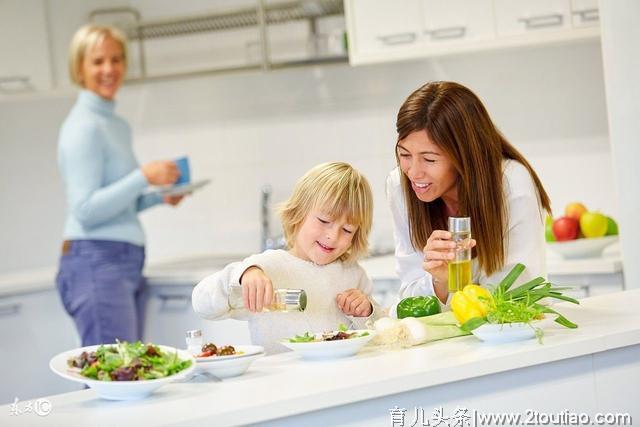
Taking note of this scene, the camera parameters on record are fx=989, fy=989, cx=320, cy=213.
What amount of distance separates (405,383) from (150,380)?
1.45ft

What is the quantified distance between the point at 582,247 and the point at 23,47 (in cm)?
248

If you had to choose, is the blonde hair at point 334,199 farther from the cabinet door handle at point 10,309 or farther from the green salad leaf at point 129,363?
the cabinet door handle at point 10,309

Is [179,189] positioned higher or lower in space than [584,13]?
lower

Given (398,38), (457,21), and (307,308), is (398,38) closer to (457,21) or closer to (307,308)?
(457,21)

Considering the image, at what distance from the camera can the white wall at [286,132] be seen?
385 centimetres

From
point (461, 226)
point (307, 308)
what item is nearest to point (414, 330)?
point (461, 226)

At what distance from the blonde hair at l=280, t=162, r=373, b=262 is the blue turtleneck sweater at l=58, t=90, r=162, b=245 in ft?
4.24

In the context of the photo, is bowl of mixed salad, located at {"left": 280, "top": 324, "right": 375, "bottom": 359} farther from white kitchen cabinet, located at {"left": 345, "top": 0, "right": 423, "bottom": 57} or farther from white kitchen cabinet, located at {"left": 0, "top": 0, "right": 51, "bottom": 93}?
white kitchen cabinet, located at {"left": 0, "top": 0, "right": 51, "bottom": 93}

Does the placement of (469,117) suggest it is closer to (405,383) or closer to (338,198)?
(338,198)

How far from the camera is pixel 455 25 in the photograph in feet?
11.7

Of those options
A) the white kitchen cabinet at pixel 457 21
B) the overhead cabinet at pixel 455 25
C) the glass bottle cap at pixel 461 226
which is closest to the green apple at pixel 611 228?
the overhead cabinet at pixel 455 25

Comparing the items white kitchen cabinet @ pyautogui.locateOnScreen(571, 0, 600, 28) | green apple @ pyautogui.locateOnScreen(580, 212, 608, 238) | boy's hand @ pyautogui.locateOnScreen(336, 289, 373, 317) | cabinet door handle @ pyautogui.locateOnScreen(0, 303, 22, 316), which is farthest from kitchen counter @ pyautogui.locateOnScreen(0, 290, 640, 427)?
cabinet door handle @ pyautogui.locateOnScreen(0, 303, 22, 316)

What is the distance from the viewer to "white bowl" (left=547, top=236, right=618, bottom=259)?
10.8 ft

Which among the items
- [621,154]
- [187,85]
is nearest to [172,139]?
[187,85]
